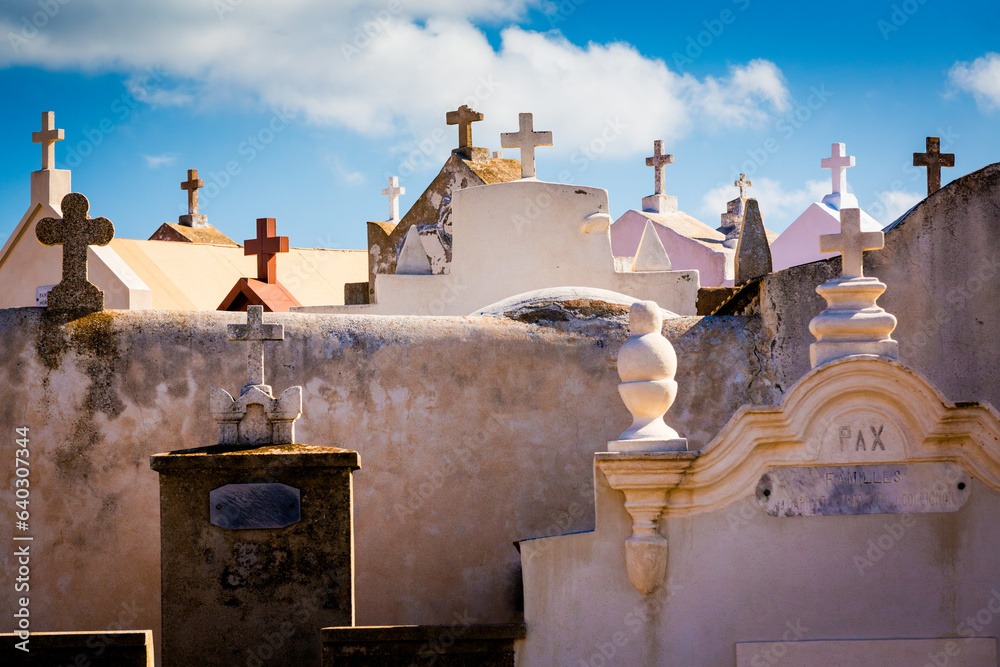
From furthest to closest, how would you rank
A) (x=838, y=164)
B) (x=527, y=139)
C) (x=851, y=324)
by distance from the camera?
(x=838, y=164) → (x=527, y=139) → (x=851, y=324)

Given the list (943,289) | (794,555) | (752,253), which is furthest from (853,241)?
(752,253)

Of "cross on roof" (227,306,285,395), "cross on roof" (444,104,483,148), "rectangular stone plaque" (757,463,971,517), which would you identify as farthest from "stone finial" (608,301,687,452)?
"cross on roof" (444,104,483,148)

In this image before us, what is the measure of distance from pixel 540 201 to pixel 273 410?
690 centimetres

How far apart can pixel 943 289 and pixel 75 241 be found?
621 cm

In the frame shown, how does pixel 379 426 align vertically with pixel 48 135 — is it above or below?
below

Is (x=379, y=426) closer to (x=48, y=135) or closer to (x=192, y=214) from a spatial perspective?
(x=48, y=135)

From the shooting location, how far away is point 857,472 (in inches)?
234

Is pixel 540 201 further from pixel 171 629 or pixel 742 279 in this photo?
pixel 171 629

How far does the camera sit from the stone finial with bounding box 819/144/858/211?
21.6 metres

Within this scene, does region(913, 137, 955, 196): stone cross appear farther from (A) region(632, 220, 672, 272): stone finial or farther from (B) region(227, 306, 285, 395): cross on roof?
(B) region(227, 306, 285, 395): cross on roof

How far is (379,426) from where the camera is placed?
812cm

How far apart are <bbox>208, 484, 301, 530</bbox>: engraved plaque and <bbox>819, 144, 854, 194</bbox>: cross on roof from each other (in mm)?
17697

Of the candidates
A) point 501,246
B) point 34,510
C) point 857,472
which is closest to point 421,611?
point 34,510

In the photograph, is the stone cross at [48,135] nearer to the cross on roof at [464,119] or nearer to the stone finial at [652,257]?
the cross on roof at [464,119]
